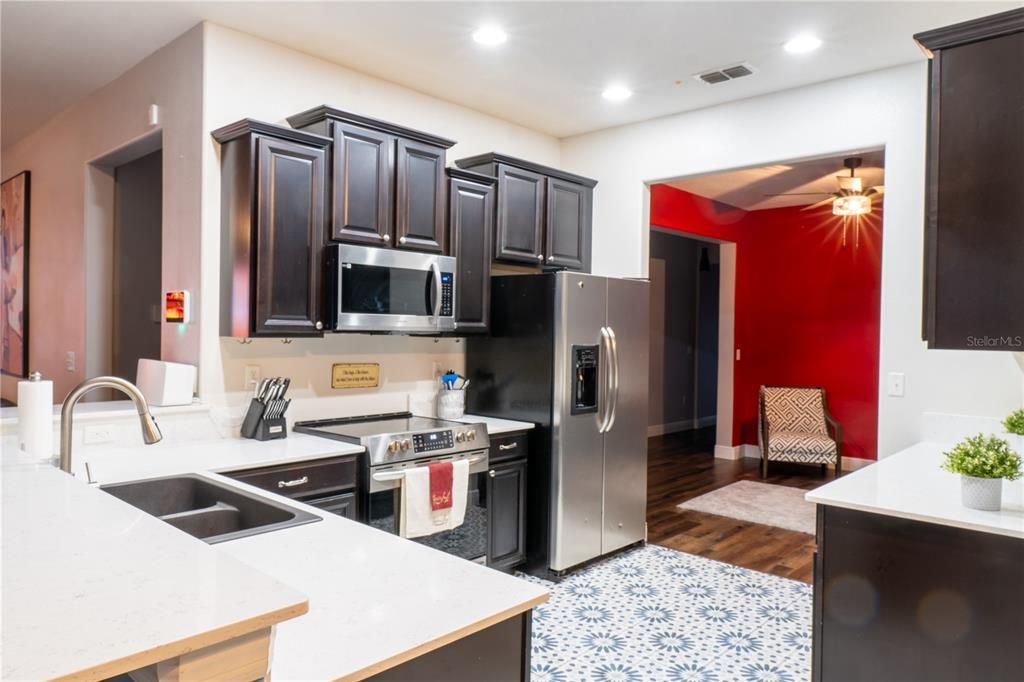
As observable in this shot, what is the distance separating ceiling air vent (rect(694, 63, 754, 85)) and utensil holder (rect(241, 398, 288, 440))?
2793mm

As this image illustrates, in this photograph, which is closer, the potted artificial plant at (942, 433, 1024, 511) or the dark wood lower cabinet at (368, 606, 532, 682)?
the dark wood lower cabinet at (368, 606, 532, 682)

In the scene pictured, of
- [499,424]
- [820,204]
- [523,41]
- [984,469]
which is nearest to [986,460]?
[984,469]

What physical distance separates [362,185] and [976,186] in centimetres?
246

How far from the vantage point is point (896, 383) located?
352 cm

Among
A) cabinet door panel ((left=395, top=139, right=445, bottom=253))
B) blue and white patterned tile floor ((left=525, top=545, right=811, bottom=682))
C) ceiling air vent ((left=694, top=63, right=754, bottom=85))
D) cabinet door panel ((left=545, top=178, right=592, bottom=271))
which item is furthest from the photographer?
cabinet door panel ((left=545, top=178, right=592, bottom=271))

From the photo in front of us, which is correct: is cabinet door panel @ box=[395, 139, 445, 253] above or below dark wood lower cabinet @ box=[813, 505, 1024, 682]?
above

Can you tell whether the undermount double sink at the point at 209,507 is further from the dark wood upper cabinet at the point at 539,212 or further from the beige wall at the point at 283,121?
the dark wood upper cabinet at the point at 539,212

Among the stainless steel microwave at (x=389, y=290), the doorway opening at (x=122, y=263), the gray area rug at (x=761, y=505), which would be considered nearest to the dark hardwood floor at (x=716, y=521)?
the gray area rug at (x=761, y=505)

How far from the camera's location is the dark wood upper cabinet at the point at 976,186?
1.99 meters

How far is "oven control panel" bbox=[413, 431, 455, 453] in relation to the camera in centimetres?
326

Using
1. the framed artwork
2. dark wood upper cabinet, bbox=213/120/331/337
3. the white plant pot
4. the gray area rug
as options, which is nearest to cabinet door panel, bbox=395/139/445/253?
dark wood upper cabinet, bbox=213/120/331/337

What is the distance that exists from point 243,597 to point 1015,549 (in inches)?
82.1

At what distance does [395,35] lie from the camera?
3.31 meters

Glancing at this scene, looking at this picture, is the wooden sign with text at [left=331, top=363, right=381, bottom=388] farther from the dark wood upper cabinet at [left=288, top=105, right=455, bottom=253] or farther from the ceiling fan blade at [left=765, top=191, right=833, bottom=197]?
the ceiling fan blade at [left=765, top=191, right=833, bottom=197]
